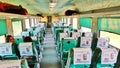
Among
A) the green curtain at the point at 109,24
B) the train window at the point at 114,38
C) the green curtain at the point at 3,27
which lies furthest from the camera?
the green curtain at the point at 3,27

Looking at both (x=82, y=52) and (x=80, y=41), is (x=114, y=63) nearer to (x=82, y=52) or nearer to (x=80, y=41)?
(x=82, y=52)

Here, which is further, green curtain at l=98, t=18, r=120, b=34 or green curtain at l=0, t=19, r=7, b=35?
green curtain at l=0, t=19, r=7, b=35

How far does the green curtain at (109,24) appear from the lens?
5563mm

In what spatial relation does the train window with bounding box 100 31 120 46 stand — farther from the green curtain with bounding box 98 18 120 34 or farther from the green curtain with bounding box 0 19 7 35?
the green curtain with bounding box 0 19 7 35

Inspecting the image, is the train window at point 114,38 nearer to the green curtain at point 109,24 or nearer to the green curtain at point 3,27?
the green curtain at point 109,24

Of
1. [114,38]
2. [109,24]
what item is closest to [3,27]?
[109,24]

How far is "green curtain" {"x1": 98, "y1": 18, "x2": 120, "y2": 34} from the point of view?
5.56 metres

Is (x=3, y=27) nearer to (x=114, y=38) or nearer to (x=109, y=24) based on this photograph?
(x=109, y=24)

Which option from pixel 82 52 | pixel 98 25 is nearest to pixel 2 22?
pixel 98 25

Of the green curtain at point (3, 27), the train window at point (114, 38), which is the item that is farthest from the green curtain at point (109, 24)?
the green curtain at point (3, 27)

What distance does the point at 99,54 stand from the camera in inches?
130

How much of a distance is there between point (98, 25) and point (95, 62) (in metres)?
4.52

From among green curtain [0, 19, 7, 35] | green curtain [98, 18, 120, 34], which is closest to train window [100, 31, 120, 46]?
green curtain [98, 18, 120, 34]

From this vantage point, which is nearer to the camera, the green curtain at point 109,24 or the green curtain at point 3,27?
the green curtain at point 109,24
